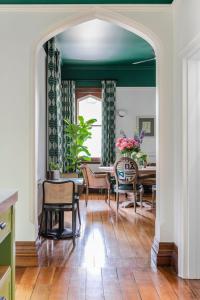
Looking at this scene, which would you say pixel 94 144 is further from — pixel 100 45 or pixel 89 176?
pixel 100 45

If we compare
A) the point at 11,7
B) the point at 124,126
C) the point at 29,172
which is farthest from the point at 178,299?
the point at 124,126

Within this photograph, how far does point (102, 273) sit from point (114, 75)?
7.24 metres

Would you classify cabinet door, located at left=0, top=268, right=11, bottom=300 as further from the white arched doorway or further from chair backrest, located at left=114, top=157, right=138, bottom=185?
chair backrest, located at left=114, top=157, right=138, bottom=185

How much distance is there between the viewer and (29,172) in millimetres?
4215

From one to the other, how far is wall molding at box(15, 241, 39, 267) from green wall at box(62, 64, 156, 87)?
6743 mm

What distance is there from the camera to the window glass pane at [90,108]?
1048 cm

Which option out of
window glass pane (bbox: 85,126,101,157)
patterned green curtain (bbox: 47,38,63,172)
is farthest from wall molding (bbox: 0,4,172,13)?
window glass pane (bbox: 85,126,101,157)

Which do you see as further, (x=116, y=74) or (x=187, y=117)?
(x=116, y=74)

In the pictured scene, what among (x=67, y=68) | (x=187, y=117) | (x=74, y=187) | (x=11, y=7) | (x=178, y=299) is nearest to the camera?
(x=178, y=299)

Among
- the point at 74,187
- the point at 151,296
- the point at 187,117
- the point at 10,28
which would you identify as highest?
the point at 10,28

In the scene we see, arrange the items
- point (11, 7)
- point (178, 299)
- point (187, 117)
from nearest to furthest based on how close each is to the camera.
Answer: point (178, 299)
point (187, 117)
point (11, 7)

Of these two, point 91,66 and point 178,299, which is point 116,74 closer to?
point 91,66

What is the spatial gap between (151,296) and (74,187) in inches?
75.8

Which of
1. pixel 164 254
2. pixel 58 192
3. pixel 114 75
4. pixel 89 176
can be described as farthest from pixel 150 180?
pixel 164 254
